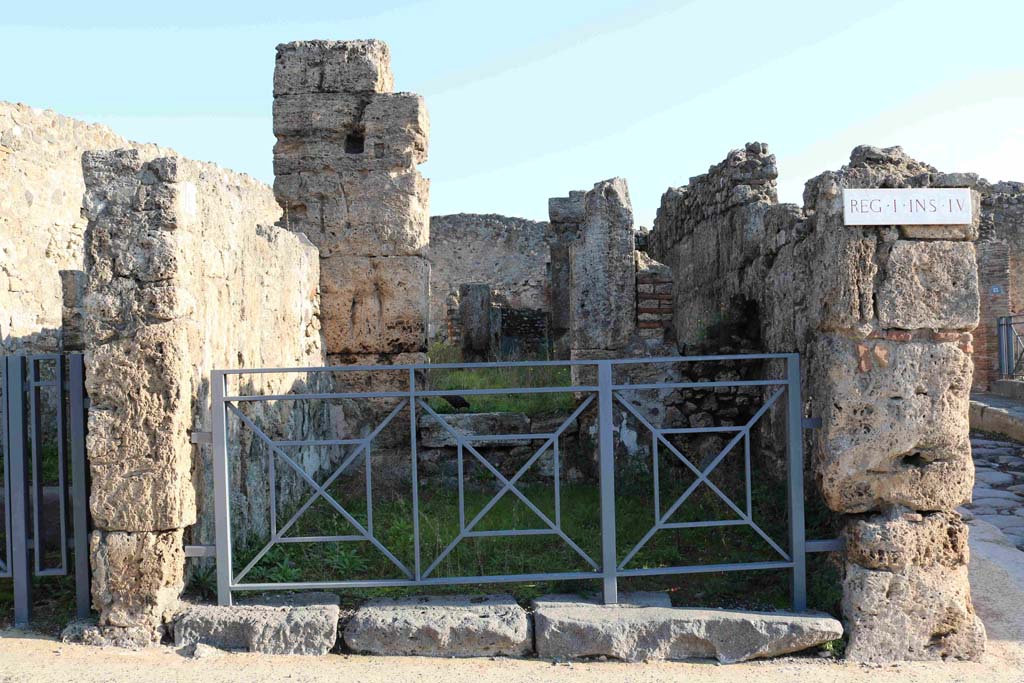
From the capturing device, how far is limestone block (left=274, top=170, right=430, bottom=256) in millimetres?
7070

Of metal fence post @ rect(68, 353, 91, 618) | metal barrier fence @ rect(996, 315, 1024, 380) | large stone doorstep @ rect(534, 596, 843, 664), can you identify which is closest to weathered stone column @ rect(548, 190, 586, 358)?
large stone doorstep @ rect(534, 596, 843, 664)

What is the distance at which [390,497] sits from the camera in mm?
6348

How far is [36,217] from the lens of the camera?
33.8ft

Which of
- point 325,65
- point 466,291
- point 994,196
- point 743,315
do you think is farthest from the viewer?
point 994,196

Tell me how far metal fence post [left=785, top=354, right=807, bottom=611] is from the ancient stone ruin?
13 centimetres

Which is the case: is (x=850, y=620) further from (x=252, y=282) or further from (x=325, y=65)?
(x=325, y=65)

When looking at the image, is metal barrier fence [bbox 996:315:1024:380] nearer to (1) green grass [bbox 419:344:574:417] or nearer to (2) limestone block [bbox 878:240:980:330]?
(1) green grass [bbox 419:344:574:417]

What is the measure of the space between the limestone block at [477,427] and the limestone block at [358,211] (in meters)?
1.50

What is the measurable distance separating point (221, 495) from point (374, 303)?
3082mm

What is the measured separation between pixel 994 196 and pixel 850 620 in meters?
17.4

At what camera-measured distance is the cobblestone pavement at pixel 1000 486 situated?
→ 6.47m

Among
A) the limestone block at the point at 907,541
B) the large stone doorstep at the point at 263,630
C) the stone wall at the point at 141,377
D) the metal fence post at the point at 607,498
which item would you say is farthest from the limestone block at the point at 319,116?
the limestone block at the point at 907,541

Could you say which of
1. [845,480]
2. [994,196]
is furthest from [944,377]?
[994,196]

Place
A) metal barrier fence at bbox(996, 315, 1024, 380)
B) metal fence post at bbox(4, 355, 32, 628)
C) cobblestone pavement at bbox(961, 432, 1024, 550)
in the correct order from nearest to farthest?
metal fence post at bbox(4, 355, 32, 628), cobblestone pavement at bbox(961, 432, 1024, 550), metal barrier fence at bbox(996, 315, 1024, 380)
